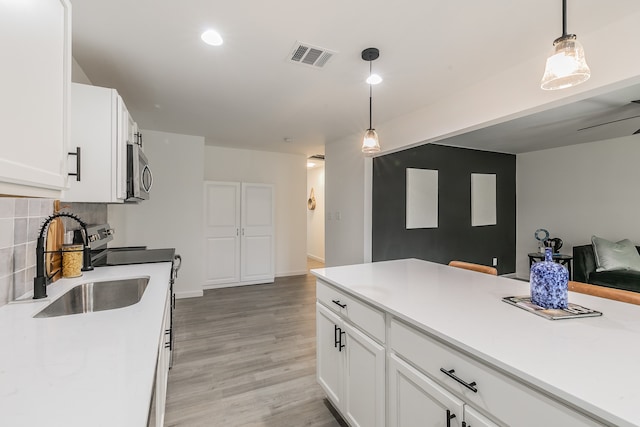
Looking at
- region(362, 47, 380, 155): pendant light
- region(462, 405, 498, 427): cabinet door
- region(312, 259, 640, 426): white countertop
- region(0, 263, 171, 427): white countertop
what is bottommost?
region(462, 405, 498, 427): cabinet door

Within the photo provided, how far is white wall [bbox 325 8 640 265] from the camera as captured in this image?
1.70 meters

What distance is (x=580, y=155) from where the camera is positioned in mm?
4609

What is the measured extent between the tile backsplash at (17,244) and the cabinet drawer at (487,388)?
181 cm

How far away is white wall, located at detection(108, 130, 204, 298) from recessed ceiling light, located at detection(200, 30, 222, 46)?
2.70 meters

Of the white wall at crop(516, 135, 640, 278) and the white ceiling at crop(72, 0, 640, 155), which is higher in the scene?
the white ceiling at crop(72, 0, 640, 155)

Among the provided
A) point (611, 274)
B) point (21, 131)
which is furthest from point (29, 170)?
point (611, 274)

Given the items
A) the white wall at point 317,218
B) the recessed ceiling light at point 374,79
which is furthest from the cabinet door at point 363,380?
the white wall at point 317,218

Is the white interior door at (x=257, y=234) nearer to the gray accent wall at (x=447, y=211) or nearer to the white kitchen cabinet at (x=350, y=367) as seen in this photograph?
the gray accent wall at (x=447, y=211)

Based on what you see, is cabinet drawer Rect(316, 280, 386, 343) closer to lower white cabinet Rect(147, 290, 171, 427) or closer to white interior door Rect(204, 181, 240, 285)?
lower white cabinet Rect(147, 290, 171, 427)

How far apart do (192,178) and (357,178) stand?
8.14ft

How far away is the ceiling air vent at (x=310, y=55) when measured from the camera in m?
1.96

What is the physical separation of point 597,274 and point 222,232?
542cm

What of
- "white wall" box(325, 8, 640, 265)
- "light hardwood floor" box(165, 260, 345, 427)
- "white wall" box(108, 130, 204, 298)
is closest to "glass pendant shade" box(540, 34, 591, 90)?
"white wall" box(325, 8, 640, 265)

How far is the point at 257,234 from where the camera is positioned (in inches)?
201
